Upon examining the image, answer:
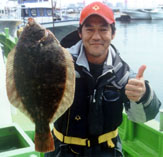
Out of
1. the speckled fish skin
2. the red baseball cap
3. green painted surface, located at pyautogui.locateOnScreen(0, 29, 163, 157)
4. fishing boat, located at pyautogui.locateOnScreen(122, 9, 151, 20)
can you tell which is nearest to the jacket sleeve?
the red baseball cap

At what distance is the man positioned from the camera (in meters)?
2.28

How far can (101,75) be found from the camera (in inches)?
90.0

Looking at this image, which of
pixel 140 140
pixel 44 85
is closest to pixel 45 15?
pixel 140 140

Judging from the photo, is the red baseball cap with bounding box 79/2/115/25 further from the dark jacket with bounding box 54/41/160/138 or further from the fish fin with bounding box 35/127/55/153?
the fish fin with bounding box 35/127/55/153

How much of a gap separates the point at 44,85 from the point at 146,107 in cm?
100

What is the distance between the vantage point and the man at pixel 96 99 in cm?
228

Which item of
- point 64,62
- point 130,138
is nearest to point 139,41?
point 130,138

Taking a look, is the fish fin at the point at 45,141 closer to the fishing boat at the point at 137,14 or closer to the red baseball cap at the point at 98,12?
the red baseball cap at the point at 98,12

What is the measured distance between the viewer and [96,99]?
2.28m

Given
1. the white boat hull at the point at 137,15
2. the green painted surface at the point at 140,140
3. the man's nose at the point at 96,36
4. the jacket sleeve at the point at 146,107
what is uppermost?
the man's nose at the point at 96,36

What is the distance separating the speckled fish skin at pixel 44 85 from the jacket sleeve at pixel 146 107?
80 centimetres

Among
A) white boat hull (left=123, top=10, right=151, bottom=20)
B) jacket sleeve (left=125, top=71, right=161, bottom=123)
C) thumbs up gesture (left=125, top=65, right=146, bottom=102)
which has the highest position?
thumbs up gesture (left=125, top=65, right=146, bottom=102)

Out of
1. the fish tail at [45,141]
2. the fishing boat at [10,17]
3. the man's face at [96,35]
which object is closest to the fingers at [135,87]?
the man's face at [96,35]

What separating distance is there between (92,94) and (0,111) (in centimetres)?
216
